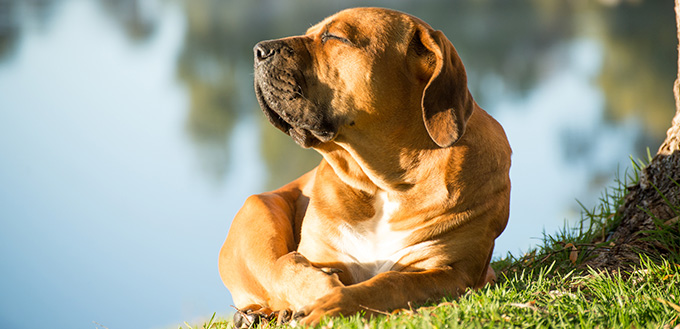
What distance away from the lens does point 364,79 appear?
303cm

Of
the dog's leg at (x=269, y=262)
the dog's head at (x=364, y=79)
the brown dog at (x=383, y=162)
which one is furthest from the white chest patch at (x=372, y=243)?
the dog's head at (x=364, y=79)

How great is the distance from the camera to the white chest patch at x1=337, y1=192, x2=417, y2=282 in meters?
3.28

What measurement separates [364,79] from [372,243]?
881mm

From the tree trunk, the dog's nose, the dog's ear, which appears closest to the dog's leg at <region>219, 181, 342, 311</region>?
the dog's ear

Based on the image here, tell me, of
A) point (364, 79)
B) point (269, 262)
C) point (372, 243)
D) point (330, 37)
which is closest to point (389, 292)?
point (372, 243)

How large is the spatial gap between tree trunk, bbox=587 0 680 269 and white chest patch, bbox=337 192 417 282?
134 centimetres

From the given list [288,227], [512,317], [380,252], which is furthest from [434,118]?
[288,227]

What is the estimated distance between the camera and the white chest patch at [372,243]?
3.28 metres

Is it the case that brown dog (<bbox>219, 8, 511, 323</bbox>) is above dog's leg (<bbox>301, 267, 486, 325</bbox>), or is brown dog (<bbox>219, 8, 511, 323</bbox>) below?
above

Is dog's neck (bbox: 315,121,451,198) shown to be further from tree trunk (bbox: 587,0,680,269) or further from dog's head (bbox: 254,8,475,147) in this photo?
tree trunk (bbox: 587,0,680,269)

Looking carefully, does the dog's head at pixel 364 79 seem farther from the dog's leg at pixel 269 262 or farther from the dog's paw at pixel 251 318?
the dog's paw at pixel 251 318

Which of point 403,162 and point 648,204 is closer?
point 403,162

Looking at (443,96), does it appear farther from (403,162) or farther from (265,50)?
(265,50)

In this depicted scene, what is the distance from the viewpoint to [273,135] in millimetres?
13281
